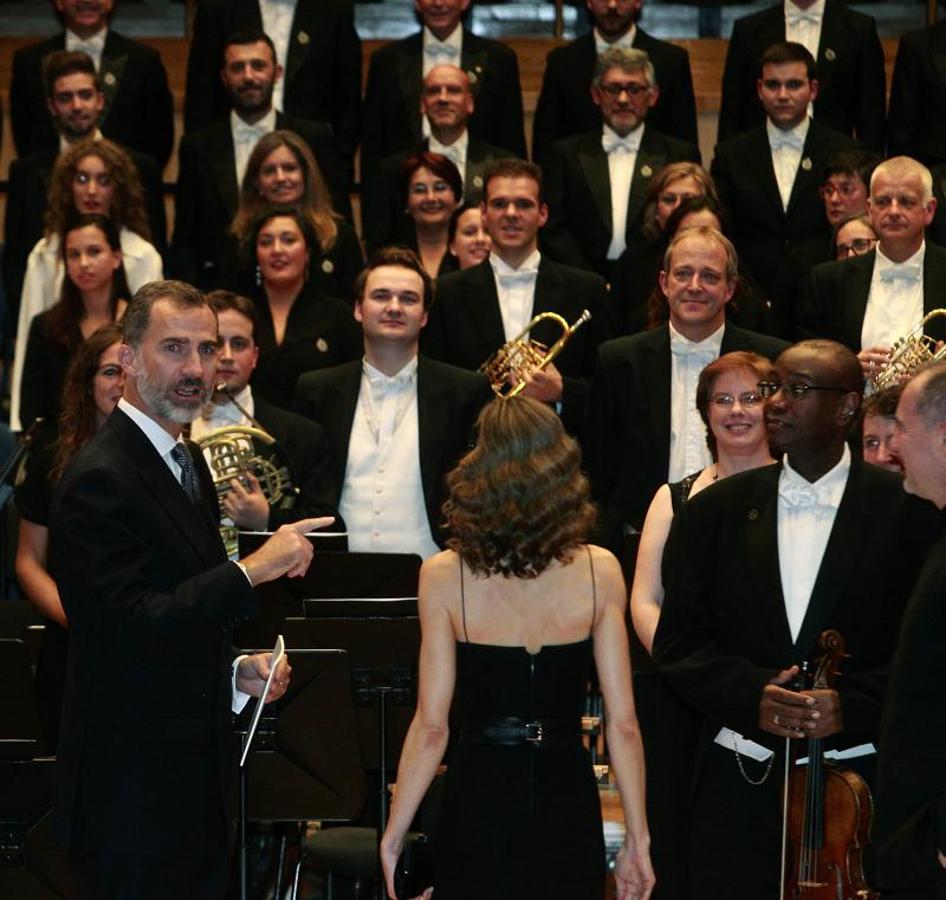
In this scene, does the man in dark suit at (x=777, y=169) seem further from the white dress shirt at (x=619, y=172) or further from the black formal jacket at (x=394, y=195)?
the black formal jacket at (x=394, y=195)

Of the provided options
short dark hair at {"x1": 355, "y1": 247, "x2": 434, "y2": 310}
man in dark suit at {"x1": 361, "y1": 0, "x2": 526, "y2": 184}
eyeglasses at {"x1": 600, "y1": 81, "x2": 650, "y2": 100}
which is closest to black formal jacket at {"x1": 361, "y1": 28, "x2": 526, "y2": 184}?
man in dark suit at {"x1": 361, "y1": 0, "x2": 526, "y2": 184}

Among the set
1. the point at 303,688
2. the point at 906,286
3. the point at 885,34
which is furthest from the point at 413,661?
the point at 885,34

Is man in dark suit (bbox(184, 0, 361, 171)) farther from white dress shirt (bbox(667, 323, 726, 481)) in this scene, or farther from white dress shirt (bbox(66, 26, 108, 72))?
white dress shirt (bbox(667, 323, 726, 481))

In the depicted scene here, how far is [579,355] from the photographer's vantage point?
657cm

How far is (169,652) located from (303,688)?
0.99 meters

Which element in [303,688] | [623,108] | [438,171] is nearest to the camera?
[303,688]

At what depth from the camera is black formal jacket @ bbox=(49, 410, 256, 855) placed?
3.55 metres

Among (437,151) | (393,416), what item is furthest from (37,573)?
(437,151)

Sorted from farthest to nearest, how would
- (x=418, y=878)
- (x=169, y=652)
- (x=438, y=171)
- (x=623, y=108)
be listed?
(x=623, y=108) < (x=438, y=171) < (x=418, y=878) < (x=169, y=652)

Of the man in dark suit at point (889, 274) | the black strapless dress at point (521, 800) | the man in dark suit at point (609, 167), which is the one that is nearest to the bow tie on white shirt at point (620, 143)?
the man in dark suit at point (609, 167)

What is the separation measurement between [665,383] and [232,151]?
116 inches

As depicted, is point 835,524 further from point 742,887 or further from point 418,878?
point 418,878

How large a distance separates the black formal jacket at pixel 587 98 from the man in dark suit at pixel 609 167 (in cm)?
50

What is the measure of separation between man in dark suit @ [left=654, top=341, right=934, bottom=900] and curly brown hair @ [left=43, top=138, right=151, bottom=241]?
366 centimetres
